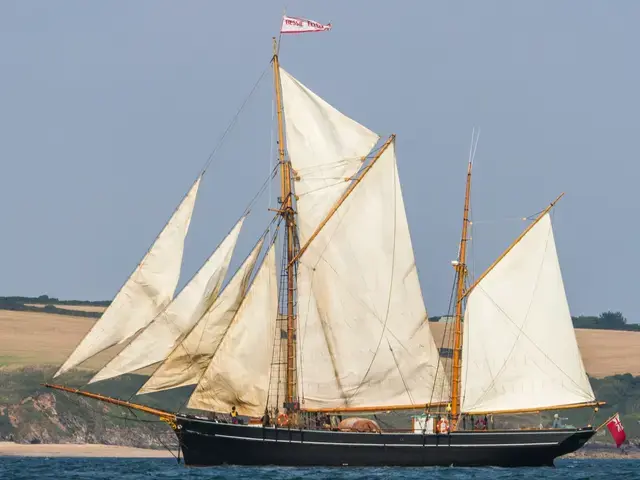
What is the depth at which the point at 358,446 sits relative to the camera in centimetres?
9438

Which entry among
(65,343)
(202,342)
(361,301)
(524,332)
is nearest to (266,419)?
(202,342)

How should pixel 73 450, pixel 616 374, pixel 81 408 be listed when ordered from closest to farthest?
1. pixel 73 450
2. pixel 81 408
3. pixel 616 374

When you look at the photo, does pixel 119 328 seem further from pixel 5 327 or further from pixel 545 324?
pixel 5 327

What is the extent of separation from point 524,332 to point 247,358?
1563 centimetres

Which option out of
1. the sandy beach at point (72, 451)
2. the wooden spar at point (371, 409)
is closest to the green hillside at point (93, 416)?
the sandy beach at point (72, 451)

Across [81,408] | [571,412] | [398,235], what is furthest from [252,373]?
[571,412]

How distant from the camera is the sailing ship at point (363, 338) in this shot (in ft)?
309

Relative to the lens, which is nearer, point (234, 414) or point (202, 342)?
point (202, 342)

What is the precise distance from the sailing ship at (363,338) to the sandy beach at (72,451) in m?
30.3

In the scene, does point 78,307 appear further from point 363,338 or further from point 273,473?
point 273,473

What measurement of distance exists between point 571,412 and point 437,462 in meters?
59.3

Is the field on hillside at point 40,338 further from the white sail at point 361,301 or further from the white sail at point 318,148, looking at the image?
the white sail at point 318,148

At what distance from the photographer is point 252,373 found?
9369 cm

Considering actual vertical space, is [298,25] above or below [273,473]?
above
